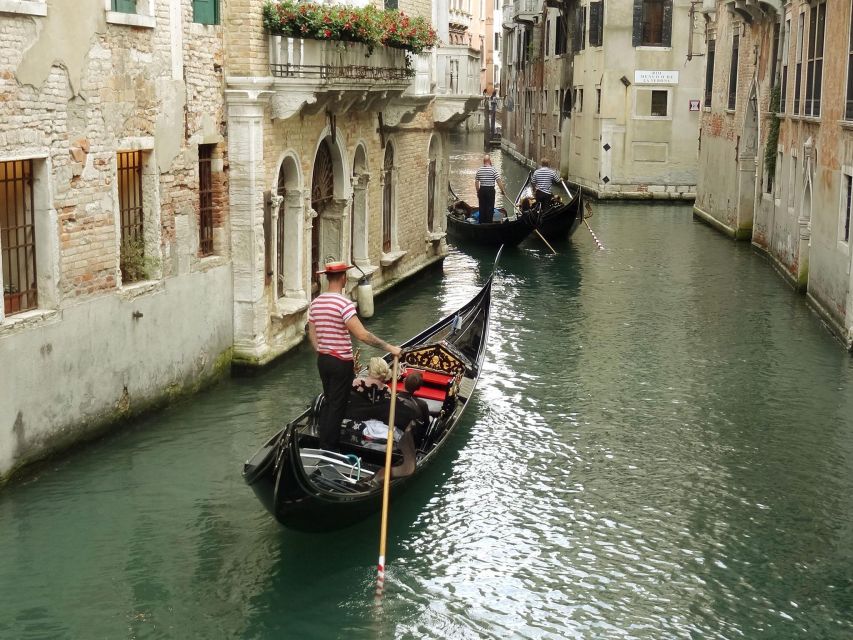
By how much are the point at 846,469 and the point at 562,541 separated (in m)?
2.47

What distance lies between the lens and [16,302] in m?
7.48

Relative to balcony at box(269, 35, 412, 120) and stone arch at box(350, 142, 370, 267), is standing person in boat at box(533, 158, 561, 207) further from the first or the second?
balcony at box(269, 35, 412, 120)

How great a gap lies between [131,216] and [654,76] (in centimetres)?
1961

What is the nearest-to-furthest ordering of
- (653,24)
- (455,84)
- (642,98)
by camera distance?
(455,84) < (653,24) < (642,98)

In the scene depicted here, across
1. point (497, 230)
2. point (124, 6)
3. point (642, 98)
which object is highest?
point (124, 6)

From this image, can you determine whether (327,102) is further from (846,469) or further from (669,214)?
(669,214)

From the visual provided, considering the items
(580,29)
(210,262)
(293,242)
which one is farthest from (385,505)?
(580,29)

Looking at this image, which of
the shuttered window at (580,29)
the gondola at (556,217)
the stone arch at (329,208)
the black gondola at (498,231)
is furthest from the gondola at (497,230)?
the shuttered window at (580,29)

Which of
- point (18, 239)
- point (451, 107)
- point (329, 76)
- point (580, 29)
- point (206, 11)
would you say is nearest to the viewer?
point (18, 239)

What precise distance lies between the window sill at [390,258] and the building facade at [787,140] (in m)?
4.81

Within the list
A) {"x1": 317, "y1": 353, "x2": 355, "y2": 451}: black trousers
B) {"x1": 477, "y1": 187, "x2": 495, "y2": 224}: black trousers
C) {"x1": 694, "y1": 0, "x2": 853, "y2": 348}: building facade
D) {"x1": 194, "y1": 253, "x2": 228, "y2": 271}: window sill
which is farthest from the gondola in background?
{"x1": 317, "y1": 353, "x2": 355, "y2": 451}: black trousers

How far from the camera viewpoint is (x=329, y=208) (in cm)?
1268

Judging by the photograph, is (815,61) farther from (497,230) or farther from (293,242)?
(293,242)

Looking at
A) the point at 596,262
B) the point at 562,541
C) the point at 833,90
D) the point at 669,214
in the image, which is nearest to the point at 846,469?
the point at 562,541
